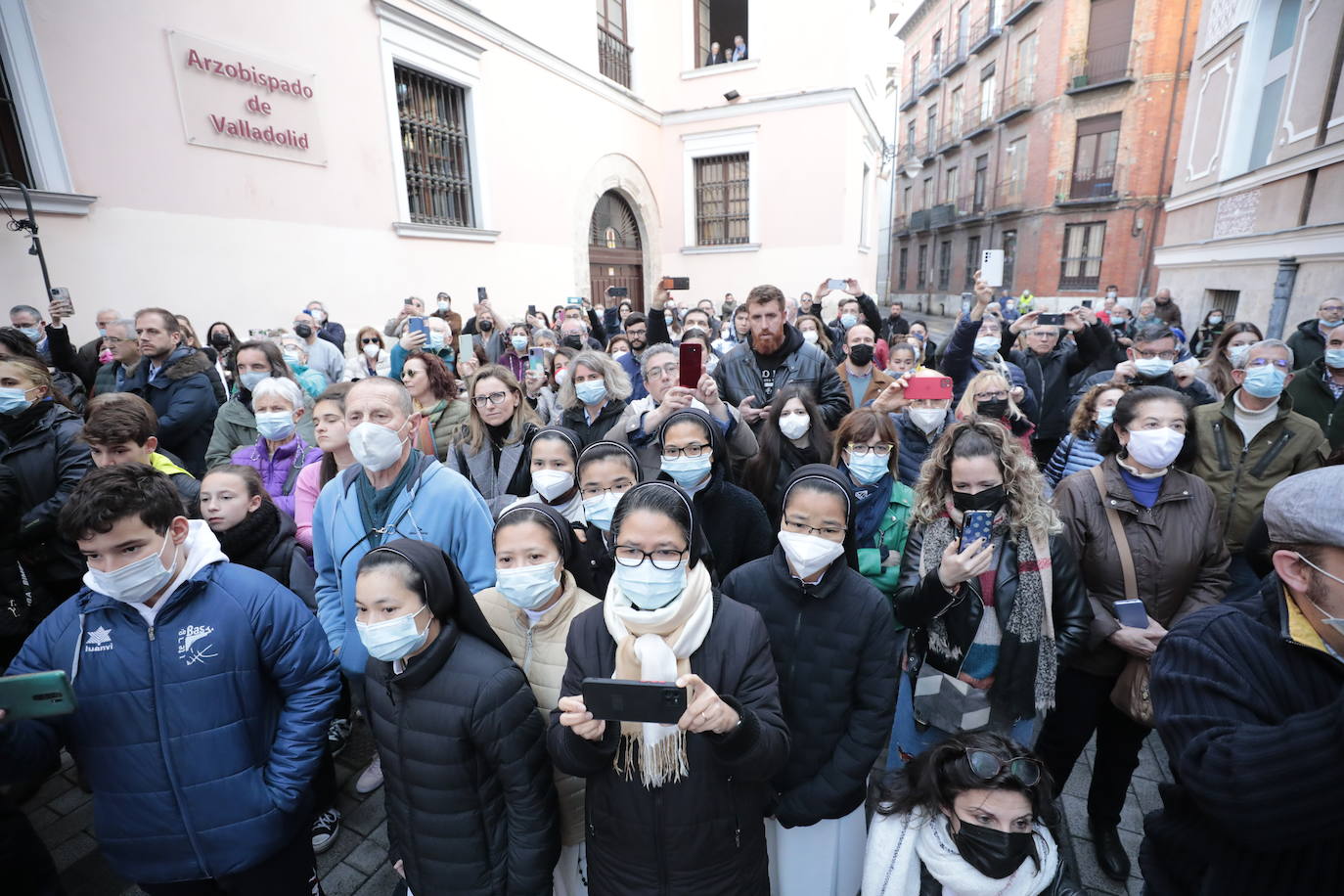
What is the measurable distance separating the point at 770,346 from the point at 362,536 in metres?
3.12

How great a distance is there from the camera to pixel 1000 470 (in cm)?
239

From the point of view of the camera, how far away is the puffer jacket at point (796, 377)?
461 centimetres

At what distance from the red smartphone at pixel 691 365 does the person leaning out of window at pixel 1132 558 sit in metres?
Result: 1.76

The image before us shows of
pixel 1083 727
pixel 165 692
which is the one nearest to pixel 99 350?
pixel 165 692

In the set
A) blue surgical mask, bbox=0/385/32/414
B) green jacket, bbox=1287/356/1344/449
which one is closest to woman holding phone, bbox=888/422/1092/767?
green jacket, bbox=1287/356/1344/449

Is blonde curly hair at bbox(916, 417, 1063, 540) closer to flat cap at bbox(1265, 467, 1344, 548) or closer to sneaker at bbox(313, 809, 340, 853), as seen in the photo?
flat cap at bbox(1265, 467, 1344, 548)

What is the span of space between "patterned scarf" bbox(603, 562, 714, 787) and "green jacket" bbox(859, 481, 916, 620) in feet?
4.19

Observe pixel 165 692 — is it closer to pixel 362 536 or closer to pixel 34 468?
pixel 362 536

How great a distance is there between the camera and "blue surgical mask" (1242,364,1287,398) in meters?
3.27

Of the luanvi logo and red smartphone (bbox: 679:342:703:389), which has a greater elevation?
red smartphone (bbox: 679:342:703:389)

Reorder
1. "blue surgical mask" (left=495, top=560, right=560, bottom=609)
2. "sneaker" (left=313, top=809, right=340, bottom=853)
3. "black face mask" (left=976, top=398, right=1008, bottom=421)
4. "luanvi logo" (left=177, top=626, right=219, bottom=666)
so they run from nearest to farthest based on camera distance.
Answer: "luanvi logo" (left=177, top=626, right=219, bottom=666), "blue surgical mask" (left=495, top=560, right=560, bottom=609), "sneaker" (left=313, top=809, right=340, bottom=853), "black face mask" (left=976, top=398, right=1008, bottom=421)

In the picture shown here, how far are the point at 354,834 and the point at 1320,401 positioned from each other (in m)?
6.75

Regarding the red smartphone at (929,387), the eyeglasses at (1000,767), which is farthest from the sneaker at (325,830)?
the red smartphone at (929,387)

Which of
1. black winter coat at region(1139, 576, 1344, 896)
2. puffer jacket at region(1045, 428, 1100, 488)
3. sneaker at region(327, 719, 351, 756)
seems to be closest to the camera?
black winter coat at region(1139, 576, 1344, 896)
